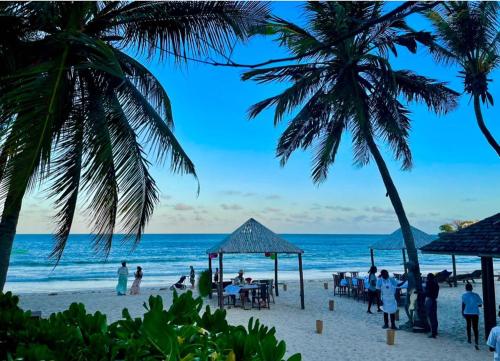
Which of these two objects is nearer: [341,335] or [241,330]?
[241,330]

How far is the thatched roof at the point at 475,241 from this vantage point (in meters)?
10.2

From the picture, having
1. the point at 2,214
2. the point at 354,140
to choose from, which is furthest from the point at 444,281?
the point at 2,214

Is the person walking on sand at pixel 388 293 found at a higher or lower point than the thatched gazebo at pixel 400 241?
lower

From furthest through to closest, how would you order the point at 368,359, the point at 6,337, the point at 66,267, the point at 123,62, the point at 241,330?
1. the point at 66,267
2. the point at 368,359
3. the point at 123,62
4. the point at 6,337
5. the point at 241,330

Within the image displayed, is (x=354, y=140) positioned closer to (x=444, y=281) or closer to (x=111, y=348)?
(x=444, y=281)

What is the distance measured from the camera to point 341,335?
11883mm

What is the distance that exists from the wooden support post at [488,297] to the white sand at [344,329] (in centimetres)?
55

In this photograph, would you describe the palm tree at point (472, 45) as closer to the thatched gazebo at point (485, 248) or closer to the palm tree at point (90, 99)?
the thatched gazebo at point (485, 248)

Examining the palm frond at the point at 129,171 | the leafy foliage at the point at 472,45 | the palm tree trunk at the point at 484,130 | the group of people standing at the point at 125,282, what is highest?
the leafy foliage at the point at 472,45

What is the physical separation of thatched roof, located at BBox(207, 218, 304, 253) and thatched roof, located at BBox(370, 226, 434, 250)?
7070 mm

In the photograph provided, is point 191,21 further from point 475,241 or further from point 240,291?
point 240,291

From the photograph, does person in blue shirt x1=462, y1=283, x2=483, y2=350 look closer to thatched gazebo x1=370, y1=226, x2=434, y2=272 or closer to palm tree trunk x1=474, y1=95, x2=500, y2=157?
palm tree trunk x1=474, y1=95, x2=500, y2=157

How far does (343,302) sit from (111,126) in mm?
13869

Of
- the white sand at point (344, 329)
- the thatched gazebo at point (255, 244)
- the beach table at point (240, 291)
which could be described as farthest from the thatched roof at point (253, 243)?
the white sand at point (344, 329)
